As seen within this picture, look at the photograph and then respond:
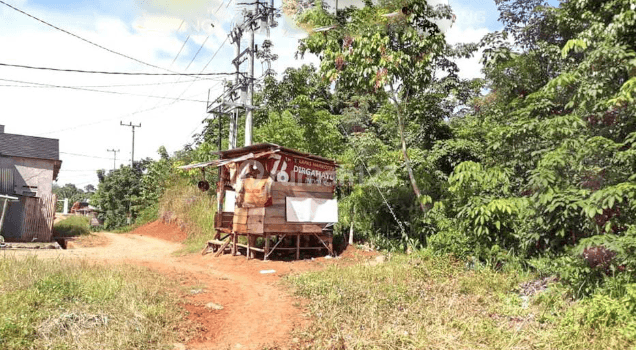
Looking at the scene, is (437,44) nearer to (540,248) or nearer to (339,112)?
(540,248)

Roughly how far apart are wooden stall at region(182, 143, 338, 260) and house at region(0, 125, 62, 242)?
37.4ft

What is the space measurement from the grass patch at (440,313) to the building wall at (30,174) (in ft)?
66.0

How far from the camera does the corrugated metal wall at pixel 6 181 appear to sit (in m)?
21.2

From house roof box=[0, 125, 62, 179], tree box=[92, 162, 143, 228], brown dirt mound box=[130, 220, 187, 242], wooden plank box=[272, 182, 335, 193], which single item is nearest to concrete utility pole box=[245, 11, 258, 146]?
wooden plank box=[272, 182, 335, 193]

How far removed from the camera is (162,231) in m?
27.5

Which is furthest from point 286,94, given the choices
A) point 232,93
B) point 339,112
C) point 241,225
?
point 241,225

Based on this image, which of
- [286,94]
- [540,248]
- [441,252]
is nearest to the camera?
[540,248]

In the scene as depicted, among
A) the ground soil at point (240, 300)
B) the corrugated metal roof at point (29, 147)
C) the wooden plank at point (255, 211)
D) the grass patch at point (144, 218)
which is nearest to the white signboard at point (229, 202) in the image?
the ground soil at point (240, 300)

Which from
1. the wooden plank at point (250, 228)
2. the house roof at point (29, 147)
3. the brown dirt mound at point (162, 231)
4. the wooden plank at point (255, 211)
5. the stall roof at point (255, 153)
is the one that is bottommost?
the brown dirt mound at point (162, 231)

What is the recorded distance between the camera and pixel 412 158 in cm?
1352

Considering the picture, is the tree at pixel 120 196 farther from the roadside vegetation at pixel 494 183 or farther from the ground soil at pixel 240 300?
the ground soil at pixel 240 300

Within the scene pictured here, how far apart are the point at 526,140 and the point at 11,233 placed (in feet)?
73.3

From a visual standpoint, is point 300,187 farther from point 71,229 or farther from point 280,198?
point 71,229

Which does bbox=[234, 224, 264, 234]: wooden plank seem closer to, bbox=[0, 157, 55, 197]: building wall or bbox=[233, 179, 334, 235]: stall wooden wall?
bbox=[233, 179, 334, 235]: stall wooden wall
